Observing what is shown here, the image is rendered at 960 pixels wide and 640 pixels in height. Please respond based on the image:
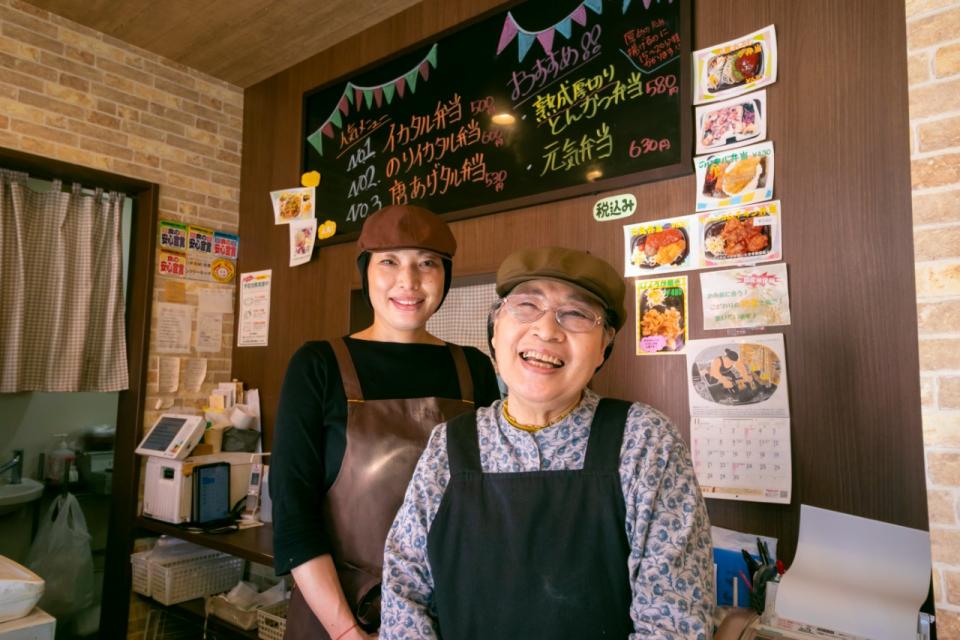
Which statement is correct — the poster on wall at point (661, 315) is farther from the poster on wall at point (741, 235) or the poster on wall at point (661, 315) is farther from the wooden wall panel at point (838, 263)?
the poster on wall at point (741, 235)

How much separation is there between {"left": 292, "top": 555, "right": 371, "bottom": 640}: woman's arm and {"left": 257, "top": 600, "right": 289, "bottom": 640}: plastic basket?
1363mm

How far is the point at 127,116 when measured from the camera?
136 inches

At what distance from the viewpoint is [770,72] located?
6.63 feet

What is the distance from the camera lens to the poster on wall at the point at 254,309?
12.1 ft

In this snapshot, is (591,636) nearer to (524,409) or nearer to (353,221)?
(524,409)

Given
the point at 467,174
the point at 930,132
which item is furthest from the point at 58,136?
the point at 930,132

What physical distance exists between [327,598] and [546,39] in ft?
7.12

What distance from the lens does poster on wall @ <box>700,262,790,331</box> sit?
1945 millimetres

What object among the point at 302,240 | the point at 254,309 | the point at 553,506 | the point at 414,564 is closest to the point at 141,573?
the point at 254,309

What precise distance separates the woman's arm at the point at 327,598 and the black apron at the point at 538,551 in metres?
0.38

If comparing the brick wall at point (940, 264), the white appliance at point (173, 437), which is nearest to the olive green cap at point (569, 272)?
the brick wall at point (940, 264)

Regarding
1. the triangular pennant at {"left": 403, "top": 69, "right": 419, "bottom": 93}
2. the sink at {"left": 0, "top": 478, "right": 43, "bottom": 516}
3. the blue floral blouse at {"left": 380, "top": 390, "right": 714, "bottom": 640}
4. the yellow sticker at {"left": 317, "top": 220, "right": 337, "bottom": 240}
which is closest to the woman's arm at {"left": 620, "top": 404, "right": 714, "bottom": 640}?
the blue floral blouse at {"left": 380, "top": 390, "right": 714, "bottom": 640}

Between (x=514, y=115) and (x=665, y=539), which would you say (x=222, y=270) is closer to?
(x=514, y=115)

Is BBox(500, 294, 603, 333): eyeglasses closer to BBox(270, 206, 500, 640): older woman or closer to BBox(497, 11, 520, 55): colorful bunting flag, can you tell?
BBox(270, 206, 500, 640): older woman
